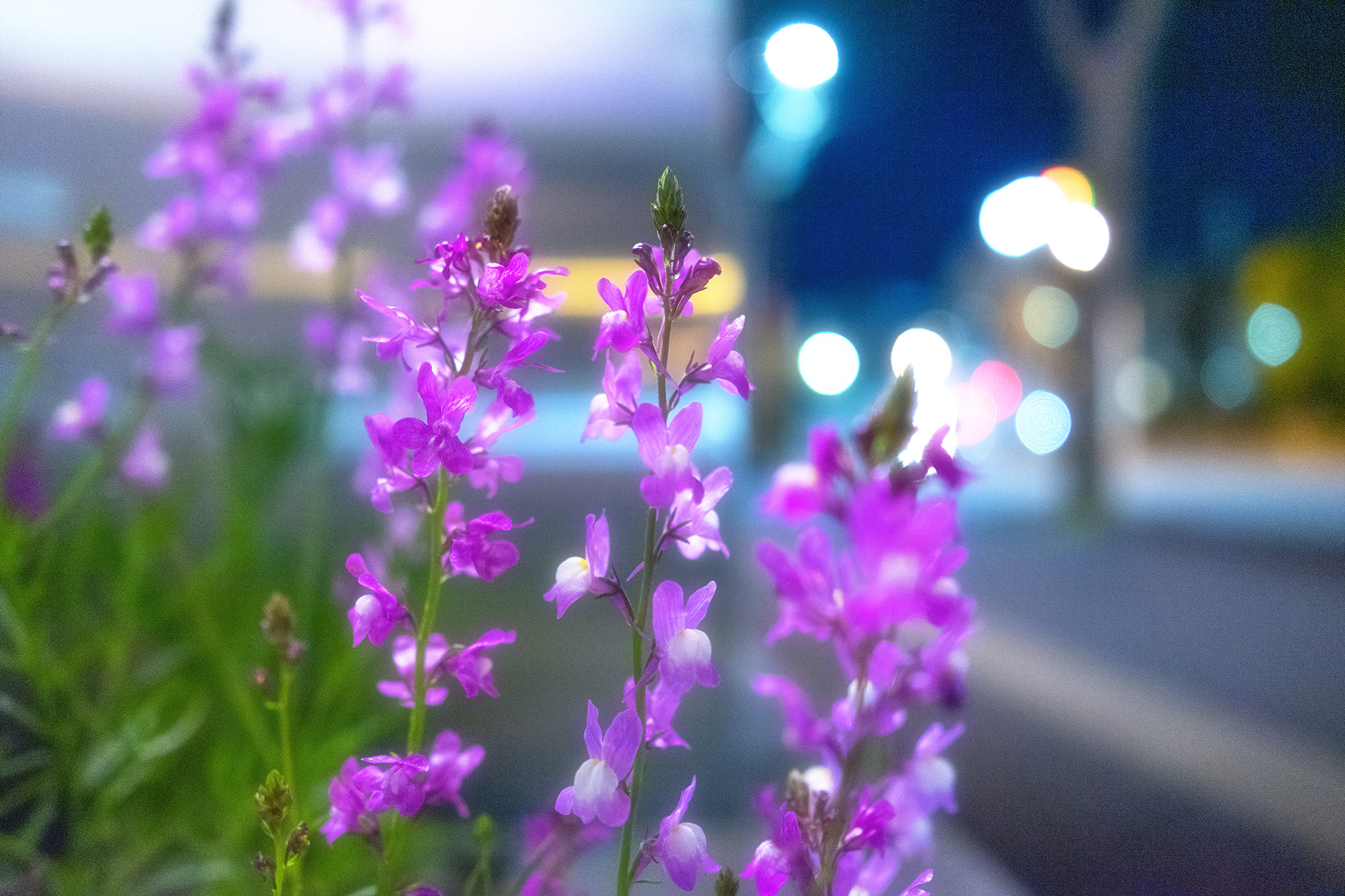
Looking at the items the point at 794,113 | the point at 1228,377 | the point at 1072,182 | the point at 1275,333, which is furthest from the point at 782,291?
the point at 1228,377

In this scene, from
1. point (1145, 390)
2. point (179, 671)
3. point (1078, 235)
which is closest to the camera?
point (179, 671)

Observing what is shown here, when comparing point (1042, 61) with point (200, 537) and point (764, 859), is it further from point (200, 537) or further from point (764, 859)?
point (764, 859)

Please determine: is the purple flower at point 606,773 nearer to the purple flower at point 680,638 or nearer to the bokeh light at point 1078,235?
the purple flower at point 680,638

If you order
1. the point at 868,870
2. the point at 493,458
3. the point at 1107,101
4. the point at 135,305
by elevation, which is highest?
the point at 1107,101

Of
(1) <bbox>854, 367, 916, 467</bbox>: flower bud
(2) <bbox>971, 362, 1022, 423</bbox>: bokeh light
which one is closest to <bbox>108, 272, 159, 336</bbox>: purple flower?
(1) <bbox>854, 367, 916, 467</bbox>: flower bud

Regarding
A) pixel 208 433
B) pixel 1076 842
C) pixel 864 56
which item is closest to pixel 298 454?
pixel 208 433

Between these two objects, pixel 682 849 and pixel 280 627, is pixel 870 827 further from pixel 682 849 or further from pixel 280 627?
pixel 280 627
